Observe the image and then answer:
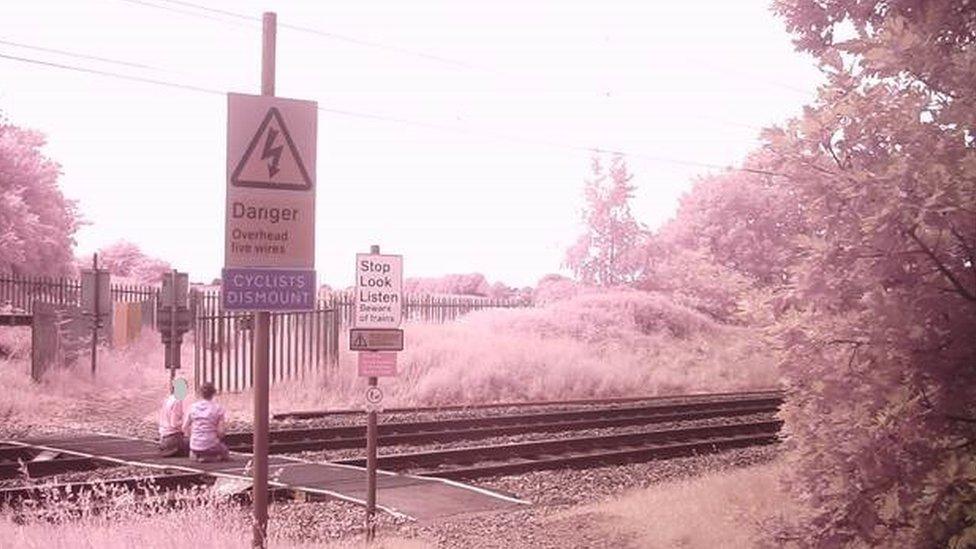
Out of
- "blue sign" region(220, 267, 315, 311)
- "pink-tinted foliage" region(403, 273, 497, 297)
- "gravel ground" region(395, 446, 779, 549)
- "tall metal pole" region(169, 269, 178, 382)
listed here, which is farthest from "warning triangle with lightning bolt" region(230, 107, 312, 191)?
"pink-tinted foliage" region(403, 273, 497, 297)

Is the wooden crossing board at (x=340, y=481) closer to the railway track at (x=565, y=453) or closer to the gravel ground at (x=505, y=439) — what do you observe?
the railway track at (x=565, y=453)

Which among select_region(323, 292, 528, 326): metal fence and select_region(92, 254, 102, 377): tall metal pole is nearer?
select_region(92, 254, 102, 377): tall metal pole

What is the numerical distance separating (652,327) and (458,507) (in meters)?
27.9

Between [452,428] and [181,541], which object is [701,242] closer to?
[452,428]

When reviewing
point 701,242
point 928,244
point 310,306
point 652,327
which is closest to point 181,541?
point 310,306

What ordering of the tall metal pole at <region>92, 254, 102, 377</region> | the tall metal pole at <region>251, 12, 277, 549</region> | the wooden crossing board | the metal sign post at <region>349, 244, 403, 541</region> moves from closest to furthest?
1. the tall metal pole at <region>251, 12, 277, 549</region>
2. the metal sign post at <region>349, 244, 403, 541</region>
3. the wooden crossing board
4. the tall metal pole at <region>92, 254, 102, 377</region>

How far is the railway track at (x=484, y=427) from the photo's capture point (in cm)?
1476

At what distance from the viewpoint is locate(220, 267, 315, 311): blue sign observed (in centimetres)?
631

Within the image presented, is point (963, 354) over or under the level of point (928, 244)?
under

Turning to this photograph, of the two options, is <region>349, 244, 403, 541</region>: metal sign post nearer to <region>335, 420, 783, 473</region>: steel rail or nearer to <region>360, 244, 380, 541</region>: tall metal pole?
<region>360, 244, 380, 541</region>: tall metal pole

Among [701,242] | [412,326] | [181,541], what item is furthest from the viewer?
[701,242]

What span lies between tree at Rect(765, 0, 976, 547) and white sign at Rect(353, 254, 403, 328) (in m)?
4.57

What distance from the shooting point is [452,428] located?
17016mm

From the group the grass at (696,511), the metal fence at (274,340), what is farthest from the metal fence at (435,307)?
the grass at (696,511)
